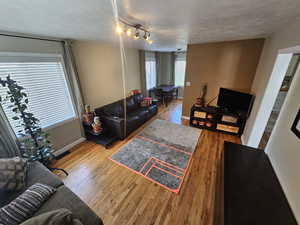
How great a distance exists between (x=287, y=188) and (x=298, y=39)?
1.69 meters

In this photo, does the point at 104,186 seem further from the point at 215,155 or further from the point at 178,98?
the point at 178,98

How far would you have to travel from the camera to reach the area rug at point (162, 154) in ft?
7.02

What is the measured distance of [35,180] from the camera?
1.49 meters

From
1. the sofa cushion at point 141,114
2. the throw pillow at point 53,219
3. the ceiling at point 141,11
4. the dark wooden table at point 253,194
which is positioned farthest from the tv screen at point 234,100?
the throw pillow at point 53,219

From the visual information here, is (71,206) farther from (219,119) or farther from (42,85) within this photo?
(219,119)

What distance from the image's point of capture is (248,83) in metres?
3.20

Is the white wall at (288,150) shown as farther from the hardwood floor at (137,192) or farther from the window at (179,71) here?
the window at (179,71)

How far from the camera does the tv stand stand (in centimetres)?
320

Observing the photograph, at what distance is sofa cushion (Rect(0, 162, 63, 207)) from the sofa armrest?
1609mm

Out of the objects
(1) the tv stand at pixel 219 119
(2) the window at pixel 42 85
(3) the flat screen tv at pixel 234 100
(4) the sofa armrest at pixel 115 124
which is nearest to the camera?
(2) the window at pixel 42 85

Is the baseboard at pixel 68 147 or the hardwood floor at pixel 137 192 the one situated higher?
the baseboard at pixel 68 147

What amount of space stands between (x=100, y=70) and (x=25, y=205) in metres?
3.07

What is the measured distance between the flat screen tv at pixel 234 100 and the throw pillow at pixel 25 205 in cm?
387

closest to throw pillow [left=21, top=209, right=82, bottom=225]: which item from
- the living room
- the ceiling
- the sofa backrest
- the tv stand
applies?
the living room
